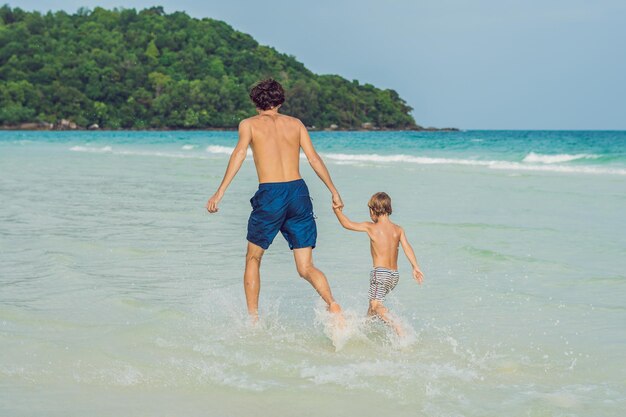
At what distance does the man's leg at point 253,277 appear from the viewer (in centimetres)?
579

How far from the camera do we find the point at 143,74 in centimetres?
12775

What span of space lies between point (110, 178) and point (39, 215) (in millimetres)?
→ 8543

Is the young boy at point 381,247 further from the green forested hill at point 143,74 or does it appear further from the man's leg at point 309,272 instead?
the green forested hill at point 143,74

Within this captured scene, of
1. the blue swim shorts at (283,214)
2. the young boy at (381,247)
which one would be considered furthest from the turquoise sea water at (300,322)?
the blue swim shorts at (283,214)

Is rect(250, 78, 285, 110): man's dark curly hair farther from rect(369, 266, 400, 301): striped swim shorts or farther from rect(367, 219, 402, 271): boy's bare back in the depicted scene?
rect(369, 266, 400, 301): striped swim shorts

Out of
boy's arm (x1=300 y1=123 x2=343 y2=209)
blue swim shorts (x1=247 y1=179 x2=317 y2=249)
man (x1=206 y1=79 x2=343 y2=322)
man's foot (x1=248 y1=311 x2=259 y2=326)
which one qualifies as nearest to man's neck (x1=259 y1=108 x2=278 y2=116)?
man (x1=206 y1=79 x2=343 y2=322)

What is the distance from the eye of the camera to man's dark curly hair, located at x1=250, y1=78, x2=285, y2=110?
5648 millimetres

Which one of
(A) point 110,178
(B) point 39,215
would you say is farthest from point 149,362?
(A) point 110,178

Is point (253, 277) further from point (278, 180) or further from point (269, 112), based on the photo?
point (269, 112)

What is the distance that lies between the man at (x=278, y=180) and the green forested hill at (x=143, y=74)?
11173cm

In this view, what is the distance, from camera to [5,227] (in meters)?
10.2

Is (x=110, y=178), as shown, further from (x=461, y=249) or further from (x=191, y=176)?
(x=461, y=249)

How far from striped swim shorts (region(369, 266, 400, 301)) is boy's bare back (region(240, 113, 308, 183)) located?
88 centimetres

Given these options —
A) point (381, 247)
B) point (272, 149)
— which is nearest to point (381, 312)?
point (381, 247)
